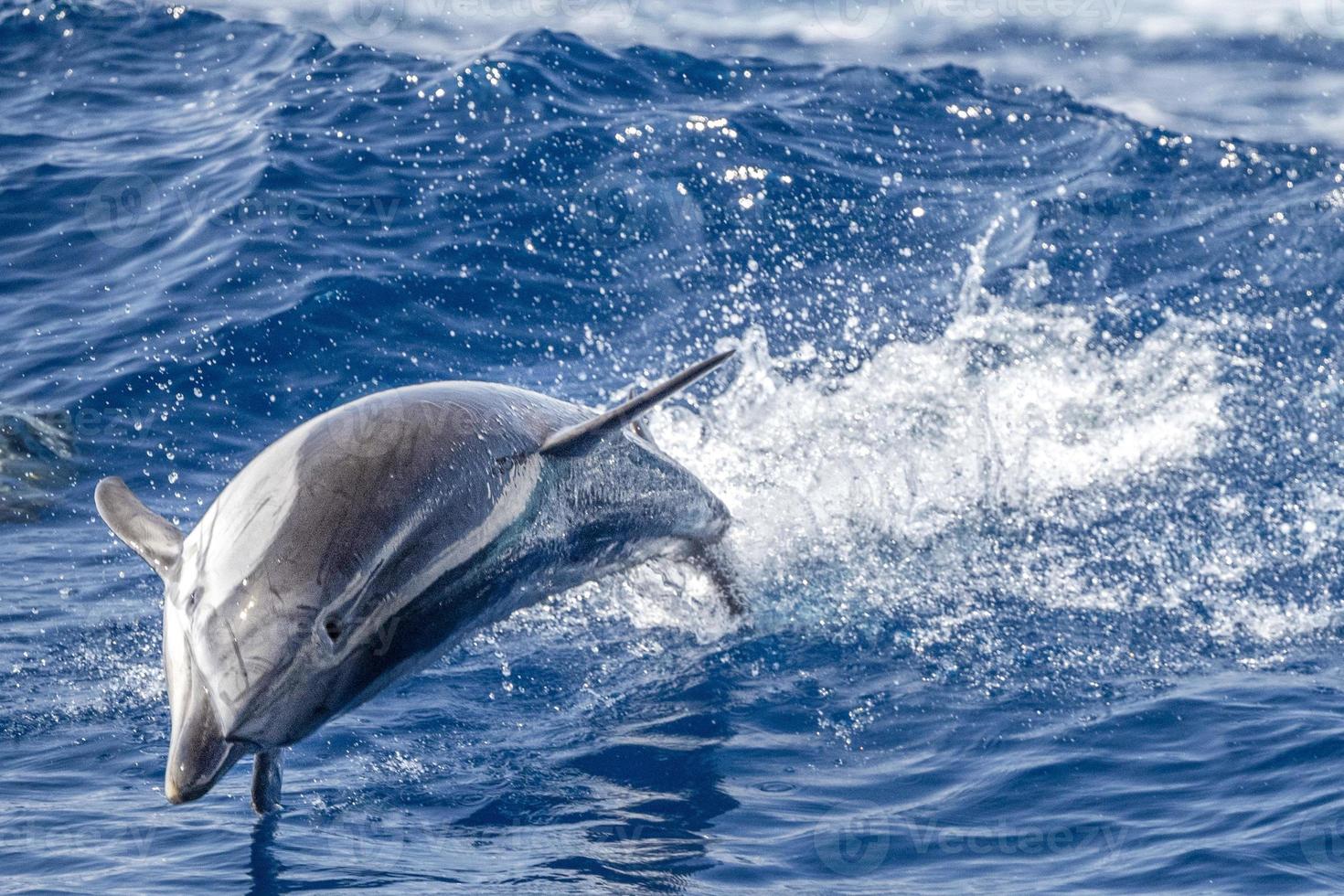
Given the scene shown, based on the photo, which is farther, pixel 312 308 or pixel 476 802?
pixel 312 308

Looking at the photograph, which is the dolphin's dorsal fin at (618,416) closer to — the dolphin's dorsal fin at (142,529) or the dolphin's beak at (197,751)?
the dolphin's dorsal fin at (142,529)

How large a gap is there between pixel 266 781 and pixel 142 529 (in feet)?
2.96

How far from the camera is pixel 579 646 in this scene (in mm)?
7762

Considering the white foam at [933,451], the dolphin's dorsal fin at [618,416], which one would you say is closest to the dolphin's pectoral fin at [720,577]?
the white foam at [933,451]

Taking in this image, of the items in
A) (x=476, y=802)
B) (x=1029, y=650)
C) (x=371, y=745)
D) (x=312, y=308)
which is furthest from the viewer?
(x=312, y=308)

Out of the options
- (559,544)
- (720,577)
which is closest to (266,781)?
(559,544)

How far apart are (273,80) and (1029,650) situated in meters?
11.9

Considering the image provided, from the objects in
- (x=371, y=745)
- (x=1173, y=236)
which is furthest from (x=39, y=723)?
(x=1173, y=236)

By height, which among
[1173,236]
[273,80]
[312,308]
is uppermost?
[273,80]

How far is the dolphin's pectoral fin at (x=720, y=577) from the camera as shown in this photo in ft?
26.5

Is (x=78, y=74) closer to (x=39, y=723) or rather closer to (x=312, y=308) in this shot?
(x=312, y=308)

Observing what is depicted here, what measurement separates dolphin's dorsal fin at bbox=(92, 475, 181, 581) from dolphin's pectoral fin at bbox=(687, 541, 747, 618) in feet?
11.7

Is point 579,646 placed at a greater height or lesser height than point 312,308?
lesser

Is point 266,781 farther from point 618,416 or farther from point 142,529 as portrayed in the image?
point 618,416
